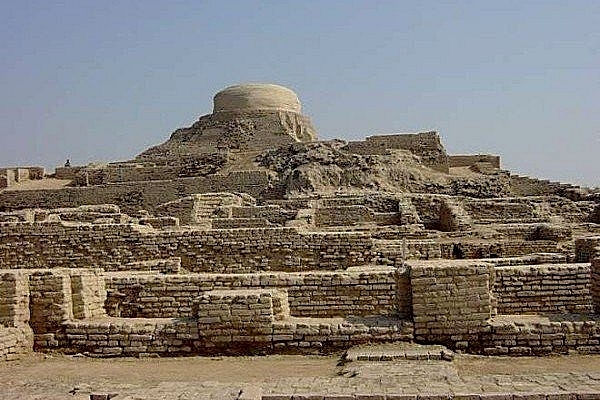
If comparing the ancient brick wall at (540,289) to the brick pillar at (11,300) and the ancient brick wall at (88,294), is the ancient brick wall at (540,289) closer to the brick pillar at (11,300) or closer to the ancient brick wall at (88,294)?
the ancient brick wall at (88,294)

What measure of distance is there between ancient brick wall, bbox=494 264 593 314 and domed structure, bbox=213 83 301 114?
35496 mm

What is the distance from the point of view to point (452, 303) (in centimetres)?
754

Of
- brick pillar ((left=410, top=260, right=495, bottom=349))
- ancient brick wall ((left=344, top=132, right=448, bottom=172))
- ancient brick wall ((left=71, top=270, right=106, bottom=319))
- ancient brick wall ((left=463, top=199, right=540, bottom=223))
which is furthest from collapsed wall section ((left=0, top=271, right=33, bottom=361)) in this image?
ancient brick wall ((left=344, top=132, right=448, bottom=172))

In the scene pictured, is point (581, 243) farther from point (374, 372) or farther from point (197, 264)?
point (197, 264)

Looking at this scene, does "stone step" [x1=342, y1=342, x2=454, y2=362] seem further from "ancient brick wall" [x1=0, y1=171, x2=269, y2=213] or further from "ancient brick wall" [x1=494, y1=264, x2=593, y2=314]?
"ancient brick wall" [x1=0, y1=171, x2=269, y2=213]

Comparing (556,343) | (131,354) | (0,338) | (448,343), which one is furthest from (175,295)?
(556,343)

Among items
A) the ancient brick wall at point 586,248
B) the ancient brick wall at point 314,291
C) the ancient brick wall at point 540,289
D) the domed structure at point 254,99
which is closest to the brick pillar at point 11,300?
the ancient brick wall at point 314,291

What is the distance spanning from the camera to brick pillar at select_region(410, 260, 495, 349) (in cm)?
749

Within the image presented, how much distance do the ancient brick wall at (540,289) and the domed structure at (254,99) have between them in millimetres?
35496

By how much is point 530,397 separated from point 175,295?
4727 mm

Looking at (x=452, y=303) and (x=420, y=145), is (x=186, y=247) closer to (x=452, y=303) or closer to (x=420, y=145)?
(x=452, y=303)

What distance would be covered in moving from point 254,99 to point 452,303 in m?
37.2

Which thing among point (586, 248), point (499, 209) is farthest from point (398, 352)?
point (499, 209)

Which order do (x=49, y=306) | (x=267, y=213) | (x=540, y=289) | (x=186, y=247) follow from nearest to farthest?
(x=49, y=306)
(x=540, y=289)
(x=186, y=247)
(x=267, y=213)
